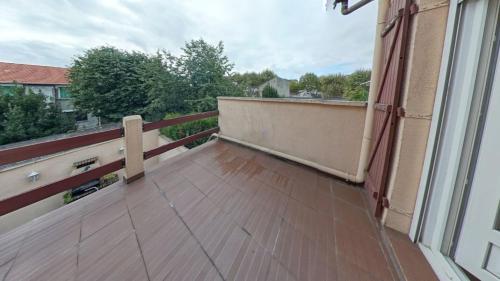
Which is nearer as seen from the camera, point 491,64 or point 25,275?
point 491,64

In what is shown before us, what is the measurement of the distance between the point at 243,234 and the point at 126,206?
1290 millimetres

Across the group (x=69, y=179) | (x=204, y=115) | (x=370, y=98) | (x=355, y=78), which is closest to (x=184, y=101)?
(x=204, y=115)

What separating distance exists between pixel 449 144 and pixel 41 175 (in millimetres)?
9744

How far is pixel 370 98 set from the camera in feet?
6.94

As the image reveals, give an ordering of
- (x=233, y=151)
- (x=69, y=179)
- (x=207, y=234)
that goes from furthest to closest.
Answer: (x=233, y=151)
(x=69, y=179)
(x=207, y=234)

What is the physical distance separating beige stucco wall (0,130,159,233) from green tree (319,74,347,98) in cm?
1424

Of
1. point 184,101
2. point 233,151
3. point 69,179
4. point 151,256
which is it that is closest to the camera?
point 151,256

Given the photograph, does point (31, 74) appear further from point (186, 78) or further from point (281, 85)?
point (281, 85)

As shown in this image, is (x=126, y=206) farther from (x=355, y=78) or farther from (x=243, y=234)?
(x=355, y=78)

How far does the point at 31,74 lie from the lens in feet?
50.9

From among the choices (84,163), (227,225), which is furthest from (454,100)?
(84,163)

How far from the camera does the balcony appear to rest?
116 centimetres

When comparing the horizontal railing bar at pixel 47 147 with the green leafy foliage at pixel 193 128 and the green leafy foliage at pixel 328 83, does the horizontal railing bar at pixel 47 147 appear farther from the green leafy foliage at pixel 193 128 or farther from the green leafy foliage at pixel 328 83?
→ the green leafy foliage at pixel 328 83

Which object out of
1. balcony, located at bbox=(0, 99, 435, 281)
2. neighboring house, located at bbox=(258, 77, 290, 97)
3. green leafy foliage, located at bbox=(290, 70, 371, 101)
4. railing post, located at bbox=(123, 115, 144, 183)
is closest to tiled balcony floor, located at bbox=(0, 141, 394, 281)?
balcony, located at bbox=(0, 99, 435, 281)
